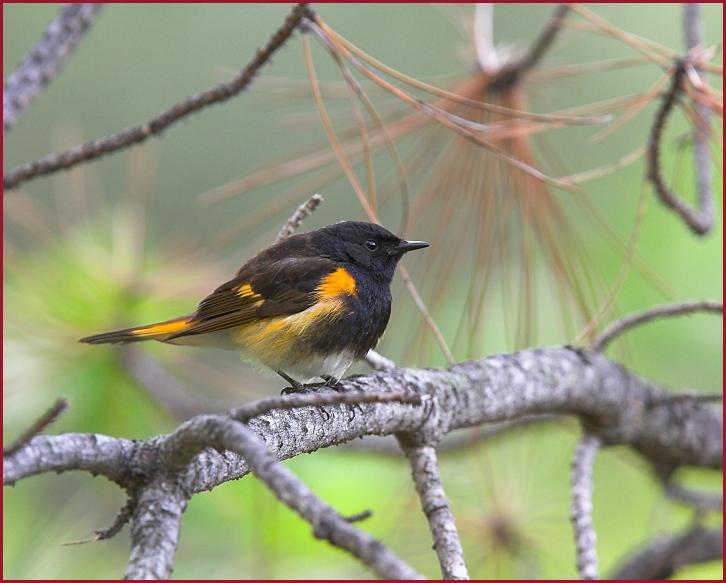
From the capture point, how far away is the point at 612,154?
4.82 m

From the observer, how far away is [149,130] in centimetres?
189

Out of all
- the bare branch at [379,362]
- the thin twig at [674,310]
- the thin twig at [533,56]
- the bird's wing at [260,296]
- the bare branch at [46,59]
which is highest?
the thin twig at [533,56]

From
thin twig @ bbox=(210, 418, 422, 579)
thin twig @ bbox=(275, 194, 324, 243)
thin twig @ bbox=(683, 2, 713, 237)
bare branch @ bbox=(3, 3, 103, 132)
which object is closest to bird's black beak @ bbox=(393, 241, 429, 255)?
thin twig @ bbox=(275, 194, 324, 243)

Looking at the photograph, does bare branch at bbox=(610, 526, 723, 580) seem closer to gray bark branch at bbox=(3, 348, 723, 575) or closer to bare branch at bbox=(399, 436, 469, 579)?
gray bark branch at bbox=(3, 348, 723, 575)

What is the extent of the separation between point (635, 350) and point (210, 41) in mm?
4070

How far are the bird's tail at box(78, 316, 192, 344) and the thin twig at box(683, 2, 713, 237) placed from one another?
1.38m

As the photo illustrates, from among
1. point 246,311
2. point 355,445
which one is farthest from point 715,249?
point 246,311

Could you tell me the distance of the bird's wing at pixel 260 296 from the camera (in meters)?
2.34

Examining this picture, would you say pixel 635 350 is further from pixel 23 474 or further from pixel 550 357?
pixel 23 474

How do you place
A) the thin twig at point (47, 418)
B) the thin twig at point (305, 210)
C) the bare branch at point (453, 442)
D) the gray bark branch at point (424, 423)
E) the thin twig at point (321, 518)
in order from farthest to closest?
1. the bare branch at point (453, 442)
2. the thin twig at point (305, 210)
3. the gray bark branch at point (424, 423)
4. the thin twig at point (47, 418)
5. the thin twig at point (321, 518)

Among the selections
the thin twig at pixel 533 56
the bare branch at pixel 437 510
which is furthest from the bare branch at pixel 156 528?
the thin twig at pixel 533 56

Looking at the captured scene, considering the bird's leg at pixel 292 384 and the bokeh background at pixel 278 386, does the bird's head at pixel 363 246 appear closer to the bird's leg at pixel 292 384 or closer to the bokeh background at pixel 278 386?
the bokeh background at pixel 278 386

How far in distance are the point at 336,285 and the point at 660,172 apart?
87 cm

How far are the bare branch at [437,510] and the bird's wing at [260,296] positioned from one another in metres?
0.58
